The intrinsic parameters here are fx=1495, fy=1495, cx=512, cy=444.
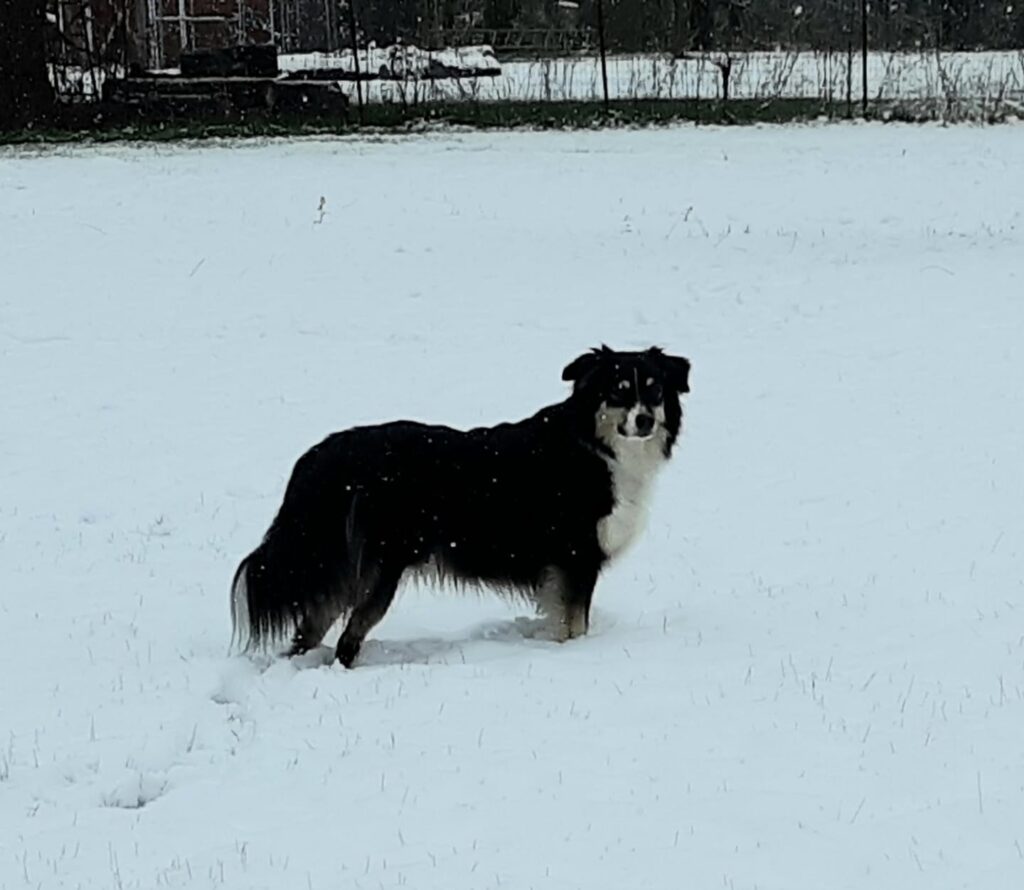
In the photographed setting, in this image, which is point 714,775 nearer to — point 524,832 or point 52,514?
point 524,832

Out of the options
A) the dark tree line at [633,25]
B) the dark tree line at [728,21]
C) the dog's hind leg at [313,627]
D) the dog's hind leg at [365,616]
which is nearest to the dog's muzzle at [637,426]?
the dog's hind leg at [365,616]

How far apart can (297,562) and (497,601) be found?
154cm

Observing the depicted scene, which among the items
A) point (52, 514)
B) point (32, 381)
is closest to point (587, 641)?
point (52, 514)

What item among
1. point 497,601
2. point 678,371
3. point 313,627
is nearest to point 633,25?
point 497,601

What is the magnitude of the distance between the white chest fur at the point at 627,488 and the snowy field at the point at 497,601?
46cm

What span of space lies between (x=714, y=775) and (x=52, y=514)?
5373 millimetres

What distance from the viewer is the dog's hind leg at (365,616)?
642 cm

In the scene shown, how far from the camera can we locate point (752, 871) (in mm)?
4176

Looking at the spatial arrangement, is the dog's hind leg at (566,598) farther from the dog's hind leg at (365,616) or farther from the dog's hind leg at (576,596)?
the dog's hind leg at (365,616)

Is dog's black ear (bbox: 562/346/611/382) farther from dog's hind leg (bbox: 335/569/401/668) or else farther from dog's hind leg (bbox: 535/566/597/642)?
dog's hind leg (bbox: 335/569/401/668)

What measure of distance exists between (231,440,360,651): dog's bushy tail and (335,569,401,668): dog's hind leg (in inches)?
6.3

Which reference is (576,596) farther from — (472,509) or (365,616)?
(365,616)

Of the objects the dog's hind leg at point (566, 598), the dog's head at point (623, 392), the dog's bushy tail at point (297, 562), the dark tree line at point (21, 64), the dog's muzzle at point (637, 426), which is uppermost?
the dark tree line at point (21, 64)

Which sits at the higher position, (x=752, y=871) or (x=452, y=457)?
(x=452, y=457)
